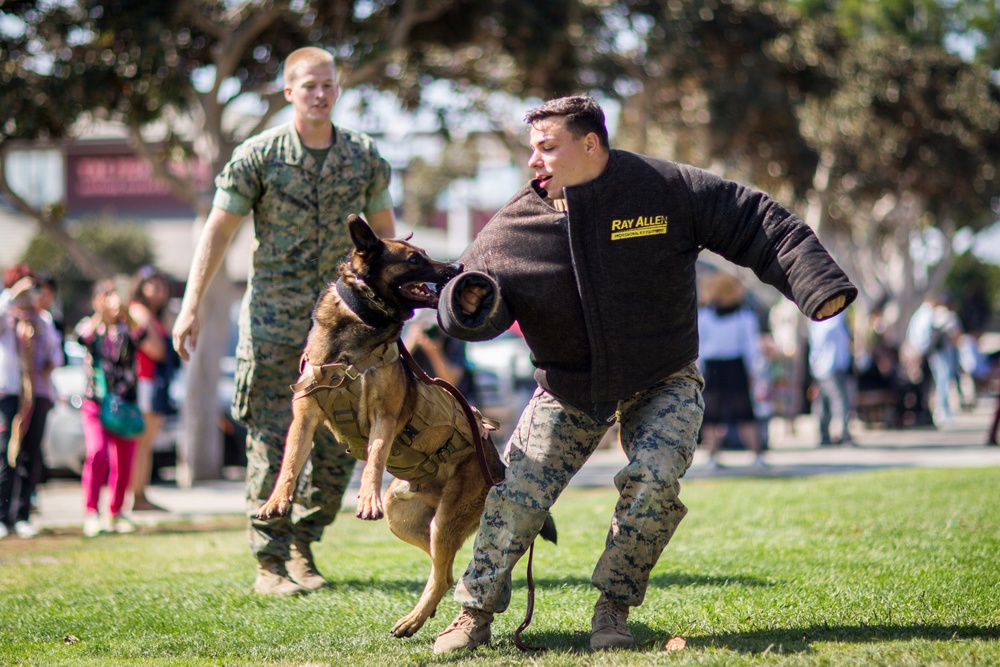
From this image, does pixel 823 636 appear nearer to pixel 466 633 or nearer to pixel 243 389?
pixel 466 633

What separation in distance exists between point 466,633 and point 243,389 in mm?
1925

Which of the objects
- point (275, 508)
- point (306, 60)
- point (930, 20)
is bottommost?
point (275, 508)

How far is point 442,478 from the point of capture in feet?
15.0

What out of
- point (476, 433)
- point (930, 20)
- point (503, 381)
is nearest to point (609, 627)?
point (476, 433)

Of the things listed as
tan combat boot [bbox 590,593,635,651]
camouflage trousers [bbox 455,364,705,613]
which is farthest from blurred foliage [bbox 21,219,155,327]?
tan combat boot [bbox 590,593,635,651]

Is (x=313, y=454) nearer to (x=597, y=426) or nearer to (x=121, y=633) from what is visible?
(x=121, y=633)

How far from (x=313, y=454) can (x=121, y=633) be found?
1.28m

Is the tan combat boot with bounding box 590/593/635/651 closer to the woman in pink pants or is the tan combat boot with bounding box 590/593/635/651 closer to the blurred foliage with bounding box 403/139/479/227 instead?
the woman in pink pants

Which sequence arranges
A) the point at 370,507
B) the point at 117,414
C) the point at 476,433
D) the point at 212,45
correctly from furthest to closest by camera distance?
the point at 212,45
the point at 117,414
the point at 476,433
the point at 370,507

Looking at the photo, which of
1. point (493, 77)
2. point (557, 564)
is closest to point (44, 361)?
point (557, 564)

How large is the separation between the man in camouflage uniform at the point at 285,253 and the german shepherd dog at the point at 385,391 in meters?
0.90

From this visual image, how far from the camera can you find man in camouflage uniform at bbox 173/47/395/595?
5297 millimetres

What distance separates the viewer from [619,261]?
13.5 feet

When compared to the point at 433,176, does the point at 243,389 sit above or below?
below
